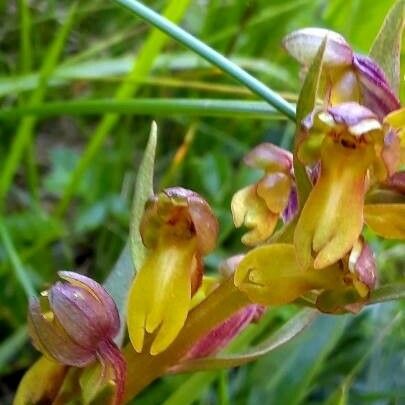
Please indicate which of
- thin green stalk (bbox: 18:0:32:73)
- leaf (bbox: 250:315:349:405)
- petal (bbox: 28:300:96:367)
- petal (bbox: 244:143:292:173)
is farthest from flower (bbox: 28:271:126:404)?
thin green stalk (bbox: 18:0:32:73)

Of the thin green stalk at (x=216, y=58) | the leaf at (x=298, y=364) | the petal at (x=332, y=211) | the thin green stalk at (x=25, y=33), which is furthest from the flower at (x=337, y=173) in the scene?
the thin green stalk at (x=25, y=33)

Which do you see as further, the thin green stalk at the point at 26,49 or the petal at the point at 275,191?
the thin green stalk at the point at 26,49

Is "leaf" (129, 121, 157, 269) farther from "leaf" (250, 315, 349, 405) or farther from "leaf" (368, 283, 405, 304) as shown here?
"leaf" (250, 315, 349, 405)

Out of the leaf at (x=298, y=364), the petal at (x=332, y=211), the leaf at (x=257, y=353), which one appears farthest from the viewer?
the leaf at (x=298, y=364)

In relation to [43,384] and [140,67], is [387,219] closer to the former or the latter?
[43,384]

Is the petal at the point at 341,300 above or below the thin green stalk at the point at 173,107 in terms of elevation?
below

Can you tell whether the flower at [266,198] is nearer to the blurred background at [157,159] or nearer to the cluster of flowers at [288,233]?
the cluster of flowers at [288,233]

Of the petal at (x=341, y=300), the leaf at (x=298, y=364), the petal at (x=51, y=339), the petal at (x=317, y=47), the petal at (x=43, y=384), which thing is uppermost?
the petal at (x=317, y=47)
